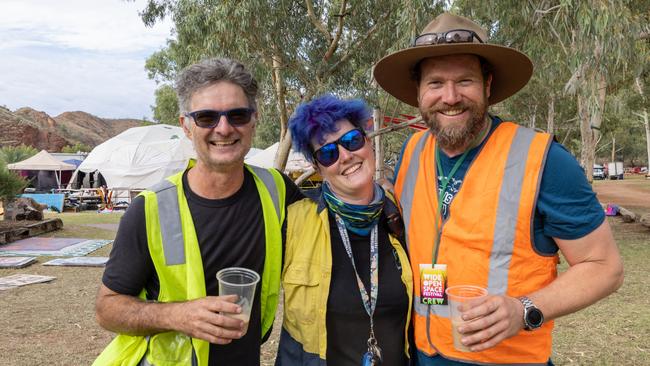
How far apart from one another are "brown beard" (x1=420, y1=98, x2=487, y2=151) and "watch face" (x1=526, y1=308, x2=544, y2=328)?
70cm

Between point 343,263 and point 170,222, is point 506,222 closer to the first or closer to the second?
point 343,263

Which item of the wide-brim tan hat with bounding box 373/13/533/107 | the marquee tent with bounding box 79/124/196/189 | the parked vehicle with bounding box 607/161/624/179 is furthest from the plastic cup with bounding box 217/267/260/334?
the parked vehicle with bounding box 607/161/624/179

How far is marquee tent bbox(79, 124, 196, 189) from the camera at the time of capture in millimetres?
27500

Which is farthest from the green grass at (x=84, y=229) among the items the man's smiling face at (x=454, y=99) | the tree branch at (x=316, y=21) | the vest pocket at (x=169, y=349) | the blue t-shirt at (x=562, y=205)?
the blue t-shirt at (x=562, y=205)

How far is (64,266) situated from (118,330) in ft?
26.3

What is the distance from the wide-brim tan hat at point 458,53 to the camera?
2188mm

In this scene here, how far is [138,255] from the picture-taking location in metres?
2.05

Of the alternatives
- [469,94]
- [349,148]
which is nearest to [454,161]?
[469,94]

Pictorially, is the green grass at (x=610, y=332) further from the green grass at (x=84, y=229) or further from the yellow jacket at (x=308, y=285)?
the green grass at (x=84, y=229)

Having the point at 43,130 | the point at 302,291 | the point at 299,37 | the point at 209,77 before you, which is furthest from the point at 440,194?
the point at 43,130

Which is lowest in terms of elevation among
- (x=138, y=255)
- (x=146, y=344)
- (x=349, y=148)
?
(x=146, y=344)

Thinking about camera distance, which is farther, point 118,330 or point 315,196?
point 315,196

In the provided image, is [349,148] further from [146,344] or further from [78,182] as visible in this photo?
[78,182]

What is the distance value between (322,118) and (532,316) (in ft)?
3.80
